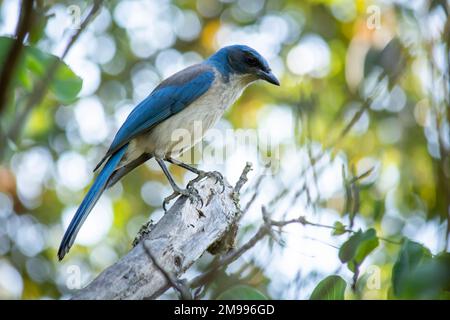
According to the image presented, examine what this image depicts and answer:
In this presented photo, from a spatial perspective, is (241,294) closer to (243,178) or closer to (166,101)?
(243,178)

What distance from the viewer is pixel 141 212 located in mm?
9648

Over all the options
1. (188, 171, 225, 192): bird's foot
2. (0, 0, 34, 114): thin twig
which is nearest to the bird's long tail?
(188, 171, 225, 192): bird's foot

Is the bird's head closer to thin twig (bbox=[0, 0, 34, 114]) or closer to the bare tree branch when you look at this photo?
the bare tree branch

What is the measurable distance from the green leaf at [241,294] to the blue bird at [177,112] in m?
1.91

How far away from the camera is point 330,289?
324 centimetres

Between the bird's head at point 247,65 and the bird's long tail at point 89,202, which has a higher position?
the bird's head at point 247,65

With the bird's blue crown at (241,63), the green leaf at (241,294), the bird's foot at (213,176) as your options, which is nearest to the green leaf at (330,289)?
the green leaf at (241,294)

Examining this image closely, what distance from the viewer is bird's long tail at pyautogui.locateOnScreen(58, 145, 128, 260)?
14.3 feet

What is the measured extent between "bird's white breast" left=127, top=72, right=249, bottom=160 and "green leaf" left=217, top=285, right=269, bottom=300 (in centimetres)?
255

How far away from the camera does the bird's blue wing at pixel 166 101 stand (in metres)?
5.64

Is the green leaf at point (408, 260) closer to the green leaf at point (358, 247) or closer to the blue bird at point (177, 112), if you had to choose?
→ the green leaf at point (358, 247)

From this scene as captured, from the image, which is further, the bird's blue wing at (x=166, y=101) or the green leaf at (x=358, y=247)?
the bird's blue wing at (x=166, y=101)

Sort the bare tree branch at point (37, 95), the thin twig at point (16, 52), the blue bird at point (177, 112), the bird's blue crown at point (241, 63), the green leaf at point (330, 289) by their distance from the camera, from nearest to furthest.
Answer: the thin twig at point (16, 52) → the bare tree branch at point (37, 95) → the green leaf at point (330, 289) → the blue bird at point (177, 112) → the bird's blue crown at point (241, 63)

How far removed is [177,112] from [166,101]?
0.48 feet
